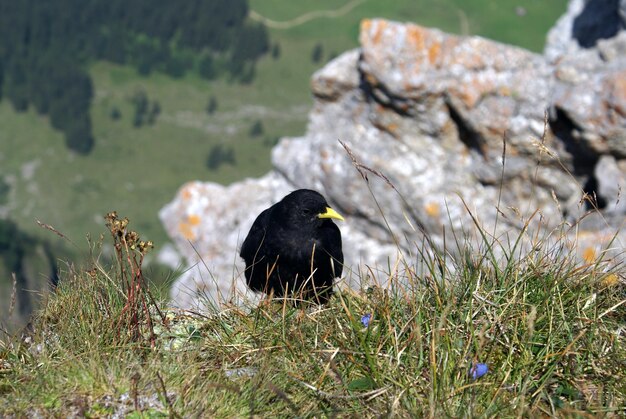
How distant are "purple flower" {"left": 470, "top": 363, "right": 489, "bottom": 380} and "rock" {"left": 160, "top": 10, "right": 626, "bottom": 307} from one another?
13.2 m

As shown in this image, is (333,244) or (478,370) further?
(333,244)

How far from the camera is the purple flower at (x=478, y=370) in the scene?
4.40 m

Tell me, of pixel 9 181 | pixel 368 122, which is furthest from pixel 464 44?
pixel 9 181

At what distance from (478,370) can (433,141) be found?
16.9m

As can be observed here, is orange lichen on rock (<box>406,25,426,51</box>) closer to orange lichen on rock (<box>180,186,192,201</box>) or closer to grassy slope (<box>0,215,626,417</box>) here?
orange lichen on rock (<box>180,186,192,201</box>)

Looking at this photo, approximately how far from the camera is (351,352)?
473 centimetres

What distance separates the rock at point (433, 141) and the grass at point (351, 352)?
1228 cm

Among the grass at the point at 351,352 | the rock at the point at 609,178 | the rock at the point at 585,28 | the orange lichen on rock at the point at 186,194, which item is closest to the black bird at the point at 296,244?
the grass at the point at 351,352

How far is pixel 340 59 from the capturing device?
23.0 m

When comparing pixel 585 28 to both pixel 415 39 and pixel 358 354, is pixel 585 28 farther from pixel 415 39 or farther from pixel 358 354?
pixel 358 354

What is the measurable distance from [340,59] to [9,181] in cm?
19175

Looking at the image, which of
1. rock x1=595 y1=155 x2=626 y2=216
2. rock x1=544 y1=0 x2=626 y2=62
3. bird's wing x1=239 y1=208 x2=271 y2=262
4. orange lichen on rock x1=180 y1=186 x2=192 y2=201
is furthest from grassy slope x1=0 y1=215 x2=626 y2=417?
rock x1=544 y1=0 x2=626 y2=62

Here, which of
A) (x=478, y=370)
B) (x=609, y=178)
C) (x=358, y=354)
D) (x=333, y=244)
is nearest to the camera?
(x=478, y=370)

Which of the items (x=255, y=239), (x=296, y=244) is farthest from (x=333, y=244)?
(x=255, y=239)
